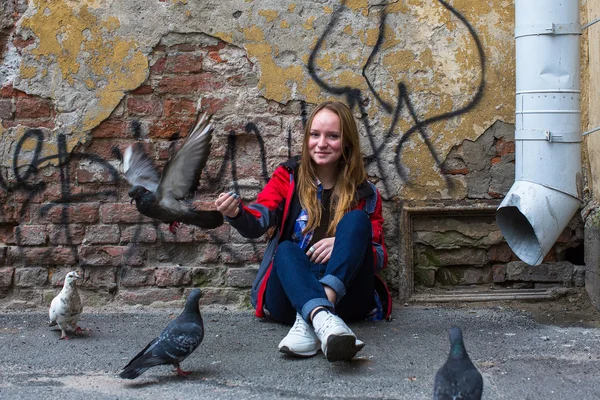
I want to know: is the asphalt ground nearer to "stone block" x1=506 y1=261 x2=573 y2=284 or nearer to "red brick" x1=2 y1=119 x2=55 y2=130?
"stone block" x1=506 y1=261 x2=573 y2=284

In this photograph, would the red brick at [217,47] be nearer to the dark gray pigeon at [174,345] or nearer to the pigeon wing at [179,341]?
the dark gray pigeon at [174,345]

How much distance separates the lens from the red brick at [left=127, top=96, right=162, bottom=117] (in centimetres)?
403

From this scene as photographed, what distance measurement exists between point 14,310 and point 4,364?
1031mm

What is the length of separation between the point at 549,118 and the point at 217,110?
1.78 metres

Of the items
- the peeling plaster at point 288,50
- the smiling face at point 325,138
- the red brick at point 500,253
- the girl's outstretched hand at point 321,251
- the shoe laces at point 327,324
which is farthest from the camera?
the red brick at point 500,253

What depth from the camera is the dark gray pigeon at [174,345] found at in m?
2.68

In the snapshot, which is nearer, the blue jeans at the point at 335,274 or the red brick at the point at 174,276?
the blue jeans at the point at 335,274

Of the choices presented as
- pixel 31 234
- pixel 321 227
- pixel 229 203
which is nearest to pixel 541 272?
pixel 321 227

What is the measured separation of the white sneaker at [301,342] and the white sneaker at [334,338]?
0.41ft

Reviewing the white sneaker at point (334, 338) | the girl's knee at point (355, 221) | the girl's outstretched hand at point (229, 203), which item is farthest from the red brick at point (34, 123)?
the white sneaker at point (334, 338)

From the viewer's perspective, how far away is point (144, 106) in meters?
4.03

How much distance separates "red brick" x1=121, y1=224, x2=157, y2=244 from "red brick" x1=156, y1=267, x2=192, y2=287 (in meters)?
0.19

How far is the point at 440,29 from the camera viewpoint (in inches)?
157

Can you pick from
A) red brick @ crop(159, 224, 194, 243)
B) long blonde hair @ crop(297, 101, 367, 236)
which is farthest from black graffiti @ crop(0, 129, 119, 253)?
long blonde hair @ crop(297, 101, 367, 236)
